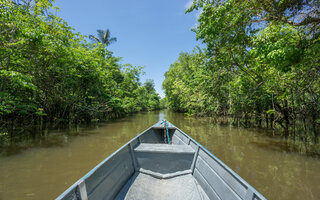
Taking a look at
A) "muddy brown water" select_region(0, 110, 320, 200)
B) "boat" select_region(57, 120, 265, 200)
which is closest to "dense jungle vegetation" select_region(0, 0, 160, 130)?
"muddy brown water" select_region(0, 110, 320, 200)

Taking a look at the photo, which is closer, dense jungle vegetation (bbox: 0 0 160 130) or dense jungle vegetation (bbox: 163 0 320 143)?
dense jungle vegetation (bbox: 163 0 320 143)

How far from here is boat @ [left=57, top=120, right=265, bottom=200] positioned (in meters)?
1.90

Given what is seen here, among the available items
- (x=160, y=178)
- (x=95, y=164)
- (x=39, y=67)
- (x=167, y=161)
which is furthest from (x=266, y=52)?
(x=39, y=67)

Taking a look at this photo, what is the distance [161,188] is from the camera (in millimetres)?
2859

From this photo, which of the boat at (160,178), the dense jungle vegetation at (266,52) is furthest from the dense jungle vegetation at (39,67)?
the dense jungle vegetation at (266,52)

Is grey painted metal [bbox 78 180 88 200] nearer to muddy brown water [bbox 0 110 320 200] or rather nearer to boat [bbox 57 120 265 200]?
boat [bbox 57 120 265 200]

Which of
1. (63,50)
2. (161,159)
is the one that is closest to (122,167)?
(161,159)

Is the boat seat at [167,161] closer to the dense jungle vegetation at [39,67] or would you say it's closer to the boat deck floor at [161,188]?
the boat deck floor at [161,188]

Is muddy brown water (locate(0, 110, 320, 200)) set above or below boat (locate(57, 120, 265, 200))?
below

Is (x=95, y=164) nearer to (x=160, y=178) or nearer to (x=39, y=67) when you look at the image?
(x=160, y=178)

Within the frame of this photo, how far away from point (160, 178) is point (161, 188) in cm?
36

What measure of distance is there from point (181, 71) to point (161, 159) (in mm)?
26984

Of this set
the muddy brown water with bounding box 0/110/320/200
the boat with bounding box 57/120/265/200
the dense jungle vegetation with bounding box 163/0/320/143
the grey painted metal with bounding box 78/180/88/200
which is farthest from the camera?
the dense jungle vegetation with bounding box 163/0/320/143

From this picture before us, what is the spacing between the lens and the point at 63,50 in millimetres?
7359
